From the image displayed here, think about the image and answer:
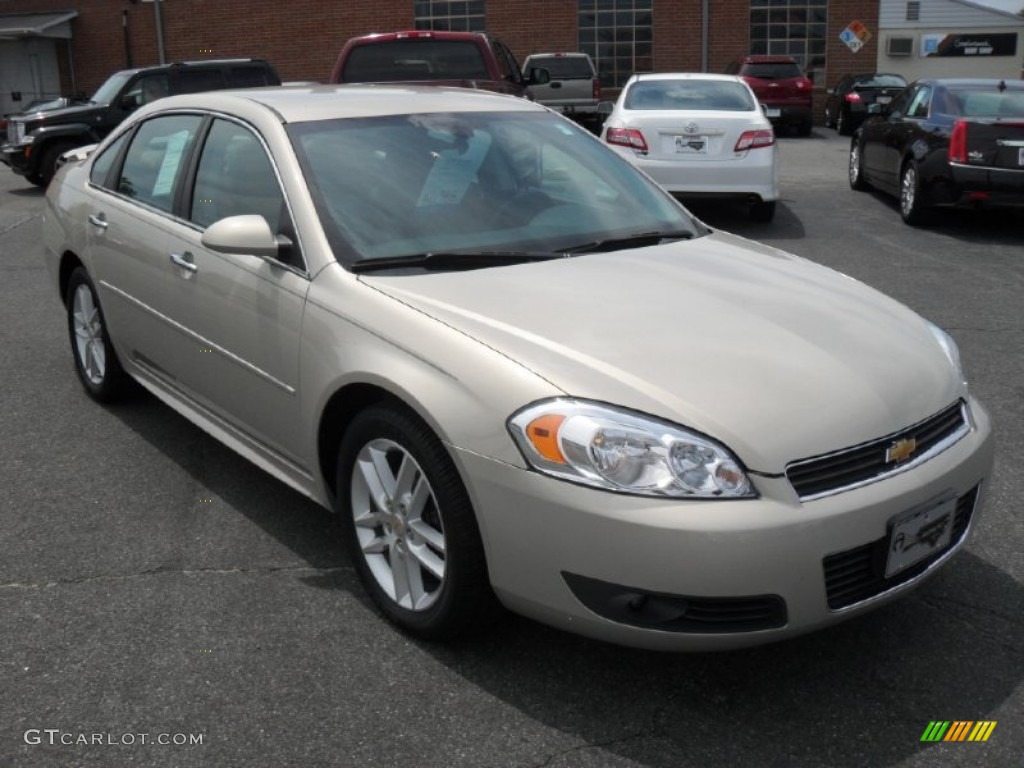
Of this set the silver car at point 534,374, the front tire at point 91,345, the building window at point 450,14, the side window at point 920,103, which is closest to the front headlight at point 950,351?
the silver car at point 534,374

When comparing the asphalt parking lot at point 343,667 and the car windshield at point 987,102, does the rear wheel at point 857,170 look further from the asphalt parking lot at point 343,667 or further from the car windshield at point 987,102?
the asphalt parking lot at point 343,667

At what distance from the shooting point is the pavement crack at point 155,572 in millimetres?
3824

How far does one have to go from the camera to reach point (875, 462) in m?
2.97

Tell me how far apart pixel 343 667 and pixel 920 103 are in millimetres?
10347

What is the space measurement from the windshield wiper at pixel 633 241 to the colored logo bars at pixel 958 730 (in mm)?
1842

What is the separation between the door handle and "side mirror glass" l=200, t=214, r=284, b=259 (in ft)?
1.89

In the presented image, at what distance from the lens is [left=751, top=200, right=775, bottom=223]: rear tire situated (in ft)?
38.4

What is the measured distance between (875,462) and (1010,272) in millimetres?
7046

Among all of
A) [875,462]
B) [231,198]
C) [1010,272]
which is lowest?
[1010,272]

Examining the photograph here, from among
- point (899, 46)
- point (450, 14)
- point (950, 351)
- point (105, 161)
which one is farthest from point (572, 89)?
point (950, 351)

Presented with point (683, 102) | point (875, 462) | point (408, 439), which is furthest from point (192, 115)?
point (683, 102)

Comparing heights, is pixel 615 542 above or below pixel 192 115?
below

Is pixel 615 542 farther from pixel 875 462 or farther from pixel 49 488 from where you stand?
pixel 49 488

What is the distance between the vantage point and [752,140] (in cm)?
1106
